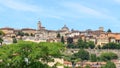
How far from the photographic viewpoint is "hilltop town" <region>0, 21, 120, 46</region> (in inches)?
4333

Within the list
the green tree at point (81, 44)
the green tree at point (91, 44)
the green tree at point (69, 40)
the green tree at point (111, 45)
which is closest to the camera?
the green tree at point (81, 44)

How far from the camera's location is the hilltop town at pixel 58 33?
110 metres

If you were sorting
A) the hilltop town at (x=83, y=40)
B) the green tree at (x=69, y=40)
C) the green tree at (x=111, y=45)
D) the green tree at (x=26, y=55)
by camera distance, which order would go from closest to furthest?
the green tree at (x=26, y=55)
the hilltop town at (x=83, y=40)
the green tree at (x=111, y=45)
the green tree at (x=69, y=40)

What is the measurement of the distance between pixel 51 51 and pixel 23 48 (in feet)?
3.12

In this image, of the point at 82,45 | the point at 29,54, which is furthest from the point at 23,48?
the point at 82,45

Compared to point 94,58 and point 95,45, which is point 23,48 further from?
A: point 95,45

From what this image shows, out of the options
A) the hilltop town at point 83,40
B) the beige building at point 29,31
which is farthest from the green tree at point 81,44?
the beige building at point 29,31

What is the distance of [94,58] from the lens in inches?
3533

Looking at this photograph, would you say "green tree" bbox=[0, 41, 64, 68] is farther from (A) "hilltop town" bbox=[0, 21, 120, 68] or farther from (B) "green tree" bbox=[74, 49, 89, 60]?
(B) "green tree" bbox=[74, 49, 89, 60]

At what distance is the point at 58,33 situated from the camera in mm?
123250

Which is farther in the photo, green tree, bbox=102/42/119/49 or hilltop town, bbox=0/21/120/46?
hilltop town, bbox=0/21/120/46

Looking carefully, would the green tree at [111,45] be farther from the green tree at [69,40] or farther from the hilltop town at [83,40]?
the green tree at [69,40]

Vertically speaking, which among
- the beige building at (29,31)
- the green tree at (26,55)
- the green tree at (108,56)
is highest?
the green tree at (26,55)

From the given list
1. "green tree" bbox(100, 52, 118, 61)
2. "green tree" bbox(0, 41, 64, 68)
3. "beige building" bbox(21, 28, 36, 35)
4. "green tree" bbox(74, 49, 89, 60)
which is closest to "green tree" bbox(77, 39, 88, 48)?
"green tree" bbox(100, 52, 118, 61)
